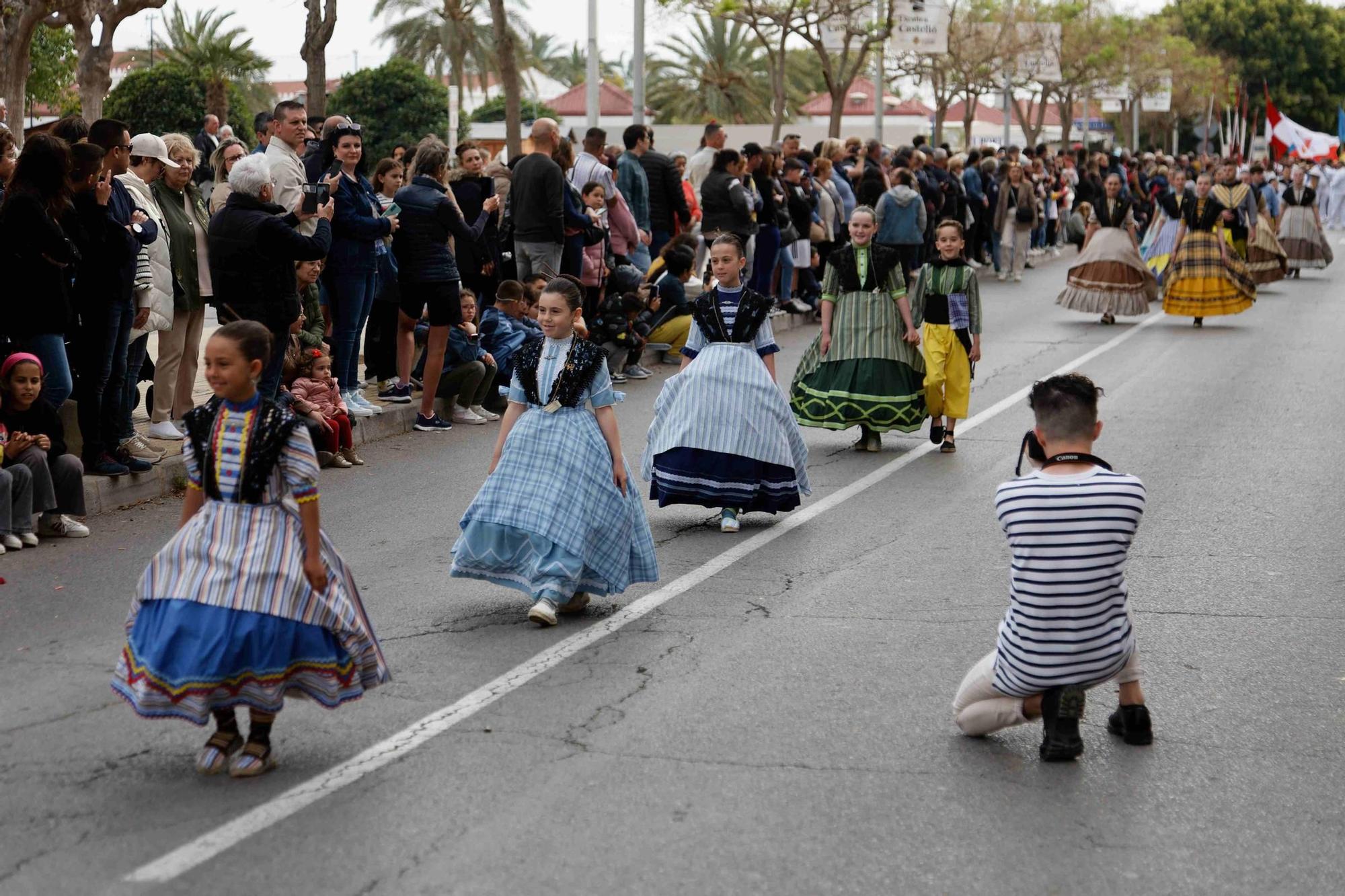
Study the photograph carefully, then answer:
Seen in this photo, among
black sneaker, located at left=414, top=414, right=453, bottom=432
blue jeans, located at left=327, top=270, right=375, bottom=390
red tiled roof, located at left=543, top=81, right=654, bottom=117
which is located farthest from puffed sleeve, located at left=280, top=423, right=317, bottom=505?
red tiled roof, located at left=543, top=81, right=654, bottom=117

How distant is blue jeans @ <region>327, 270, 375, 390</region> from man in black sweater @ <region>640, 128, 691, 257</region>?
20.8 ft

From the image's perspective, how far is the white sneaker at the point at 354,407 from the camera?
12.4m

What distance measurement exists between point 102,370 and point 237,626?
5114 mm

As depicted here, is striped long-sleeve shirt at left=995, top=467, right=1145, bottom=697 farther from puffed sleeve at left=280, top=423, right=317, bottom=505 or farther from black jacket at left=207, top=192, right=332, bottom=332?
black jacket at left=207, top=192, right=332, bottom=332

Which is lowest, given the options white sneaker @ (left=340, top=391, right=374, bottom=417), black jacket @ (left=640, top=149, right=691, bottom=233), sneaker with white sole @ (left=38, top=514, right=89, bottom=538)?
sneaker with white sole @ (left=38, top=514, right=89, bottom=538)

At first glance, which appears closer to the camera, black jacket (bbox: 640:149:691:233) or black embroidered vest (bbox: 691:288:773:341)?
black embroidered vest (bbox: 691:288:773:341)

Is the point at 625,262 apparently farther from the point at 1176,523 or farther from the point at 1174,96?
the point at 1174,96

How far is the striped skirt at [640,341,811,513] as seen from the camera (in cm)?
924

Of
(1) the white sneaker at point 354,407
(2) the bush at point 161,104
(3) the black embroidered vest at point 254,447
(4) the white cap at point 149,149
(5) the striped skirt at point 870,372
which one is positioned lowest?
(1) the white sneaker at point 354,407

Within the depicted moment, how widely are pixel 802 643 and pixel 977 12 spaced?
5265cm

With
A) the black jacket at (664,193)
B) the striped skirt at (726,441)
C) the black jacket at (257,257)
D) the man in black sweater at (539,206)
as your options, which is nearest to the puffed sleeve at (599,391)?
the striped skirt at (726,441)

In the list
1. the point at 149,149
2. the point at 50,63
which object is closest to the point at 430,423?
the point at 149,149

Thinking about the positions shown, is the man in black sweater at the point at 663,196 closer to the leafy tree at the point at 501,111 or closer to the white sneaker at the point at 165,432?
the white sneaker at the point at 165,432

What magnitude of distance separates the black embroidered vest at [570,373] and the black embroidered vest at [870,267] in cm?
435
